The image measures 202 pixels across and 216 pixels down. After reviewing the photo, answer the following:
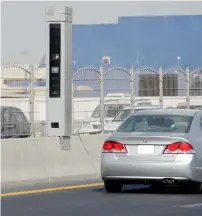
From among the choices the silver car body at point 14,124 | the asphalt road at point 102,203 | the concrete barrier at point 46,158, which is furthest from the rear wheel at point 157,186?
the silver car body at point 14,124

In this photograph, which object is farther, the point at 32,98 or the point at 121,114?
the point at 121,114

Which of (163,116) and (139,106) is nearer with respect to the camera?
(163,116)

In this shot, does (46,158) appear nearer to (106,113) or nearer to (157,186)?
(157,186)

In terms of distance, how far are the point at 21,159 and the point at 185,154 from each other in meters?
3.67

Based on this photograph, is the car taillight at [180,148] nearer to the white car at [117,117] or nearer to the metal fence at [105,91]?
the metal fence at [105,91]

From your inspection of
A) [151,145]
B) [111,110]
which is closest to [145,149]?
[151,145]

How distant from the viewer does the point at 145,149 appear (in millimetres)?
14523

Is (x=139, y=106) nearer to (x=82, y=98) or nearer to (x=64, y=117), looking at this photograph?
(x=82, y=98)

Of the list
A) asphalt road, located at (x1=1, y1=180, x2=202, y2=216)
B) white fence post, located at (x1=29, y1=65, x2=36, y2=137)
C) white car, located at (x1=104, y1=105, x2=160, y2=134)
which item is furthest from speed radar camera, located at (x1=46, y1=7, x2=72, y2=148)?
white car, located at (x1=104, y1=105, x2=160, y2=134)

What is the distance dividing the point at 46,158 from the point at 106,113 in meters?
5.68

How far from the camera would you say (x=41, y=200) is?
1389 centimetres

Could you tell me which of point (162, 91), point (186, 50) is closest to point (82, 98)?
point (162, 91)

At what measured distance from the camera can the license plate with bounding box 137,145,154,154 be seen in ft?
47.5

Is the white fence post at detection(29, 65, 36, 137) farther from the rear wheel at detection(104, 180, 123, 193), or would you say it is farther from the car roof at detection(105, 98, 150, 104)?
the car roof at detection(105, 98, 150, 104)
